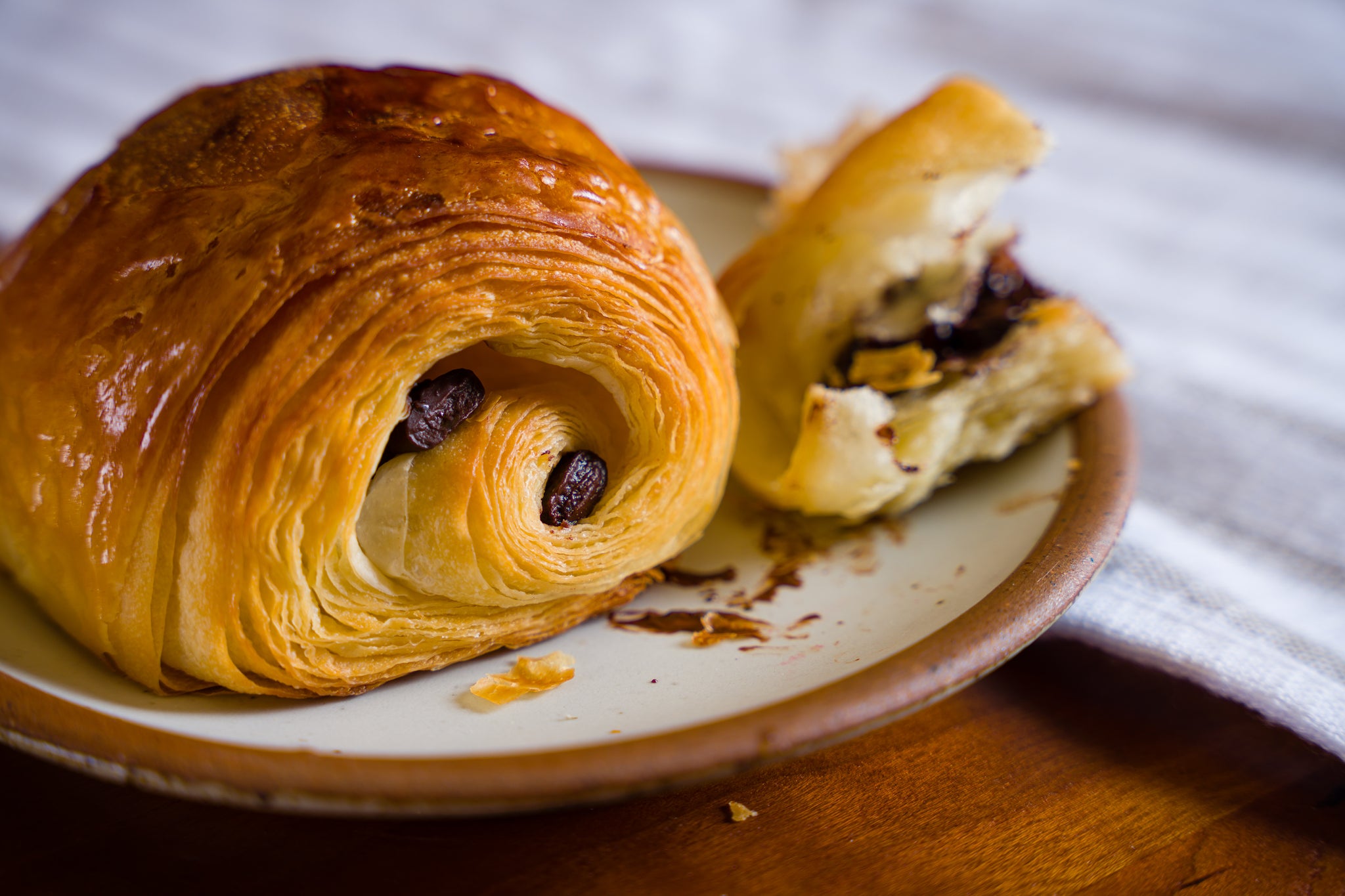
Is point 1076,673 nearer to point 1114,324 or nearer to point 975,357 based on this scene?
point 975,357

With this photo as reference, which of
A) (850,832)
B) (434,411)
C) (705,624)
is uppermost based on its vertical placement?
(434,411)

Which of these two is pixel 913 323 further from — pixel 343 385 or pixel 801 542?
pixel 343 385

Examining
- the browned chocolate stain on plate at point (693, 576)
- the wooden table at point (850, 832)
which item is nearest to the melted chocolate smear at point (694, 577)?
the browned chocolate stain on plate at point (693, 576)

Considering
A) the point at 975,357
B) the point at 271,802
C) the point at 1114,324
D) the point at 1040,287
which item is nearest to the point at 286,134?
the point at 271,802

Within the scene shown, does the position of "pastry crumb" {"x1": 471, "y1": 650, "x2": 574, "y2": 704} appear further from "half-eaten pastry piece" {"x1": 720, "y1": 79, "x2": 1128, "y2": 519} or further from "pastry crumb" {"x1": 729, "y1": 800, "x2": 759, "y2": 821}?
"half-eaten pastry piece" {"x1": 720, "y1": 79, "x2": 1128, "y2": 519}

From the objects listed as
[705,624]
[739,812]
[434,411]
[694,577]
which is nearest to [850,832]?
[739,812]

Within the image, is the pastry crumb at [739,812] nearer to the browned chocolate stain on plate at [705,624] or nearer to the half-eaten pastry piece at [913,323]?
the browned chocolate stain on plate at [705,624]
